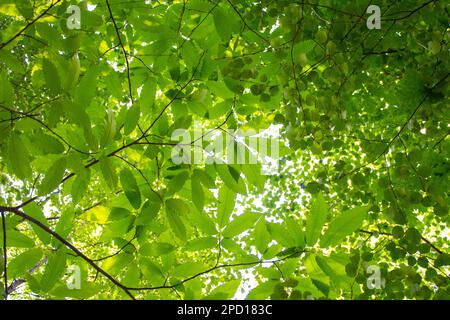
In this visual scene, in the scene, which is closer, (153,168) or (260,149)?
(260,149)

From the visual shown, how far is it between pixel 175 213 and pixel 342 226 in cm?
60

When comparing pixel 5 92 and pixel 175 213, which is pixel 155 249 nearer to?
pixel 175 213

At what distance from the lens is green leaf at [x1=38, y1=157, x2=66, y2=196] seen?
48.3 inches

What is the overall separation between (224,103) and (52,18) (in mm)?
839

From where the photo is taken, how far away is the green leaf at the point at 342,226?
48.2 inches

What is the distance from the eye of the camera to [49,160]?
5.51 ft

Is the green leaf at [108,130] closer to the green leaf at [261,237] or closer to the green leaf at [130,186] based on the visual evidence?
the green leaf at [130,186]

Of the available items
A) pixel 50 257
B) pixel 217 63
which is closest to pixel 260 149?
pixel 217 63

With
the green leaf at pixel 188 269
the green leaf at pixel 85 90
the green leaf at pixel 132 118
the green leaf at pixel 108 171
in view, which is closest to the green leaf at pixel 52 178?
the green leaf at pixel 108 171

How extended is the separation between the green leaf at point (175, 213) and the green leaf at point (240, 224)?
178 millimetres

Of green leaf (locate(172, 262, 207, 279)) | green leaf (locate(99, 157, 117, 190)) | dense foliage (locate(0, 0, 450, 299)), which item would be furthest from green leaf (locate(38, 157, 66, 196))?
→ green leaf (locate(172, 262, 207, 279))

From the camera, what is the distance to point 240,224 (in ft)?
4.76
